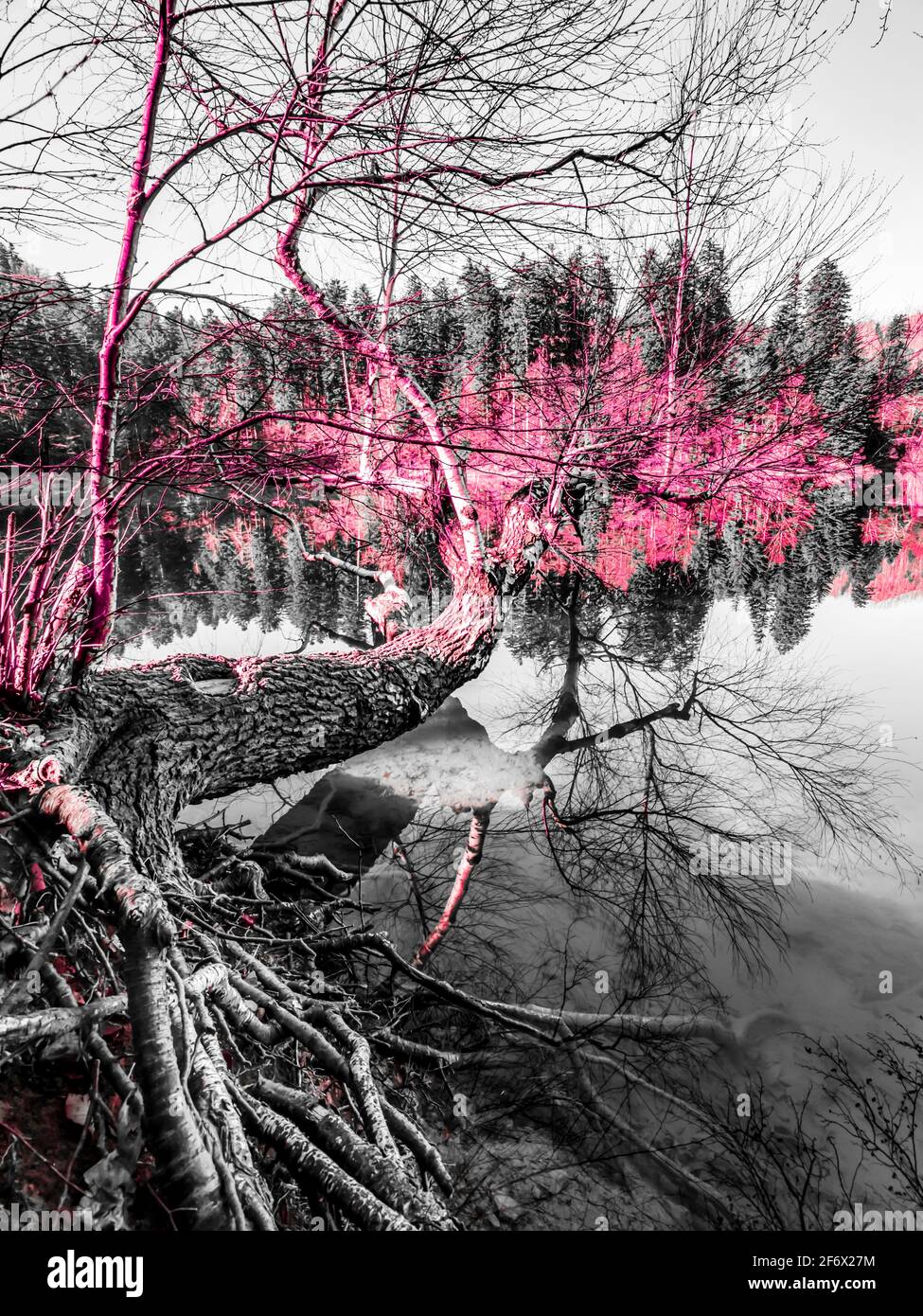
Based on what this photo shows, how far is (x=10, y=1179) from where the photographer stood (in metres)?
0.80

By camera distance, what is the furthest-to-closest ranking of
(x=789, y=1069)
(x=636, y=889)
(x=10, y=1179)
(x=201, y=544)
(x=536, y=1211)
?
1. (x=201, y=544)
2. (x=636, y=889)
3. (x=789, y=1069)
4. (x=536, y=1211)
5. (x=10, y=1179)

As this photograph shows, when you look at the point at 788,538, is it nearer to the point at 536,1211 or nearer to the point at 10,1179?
the point at 536,1211

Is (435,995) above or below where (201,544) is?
below

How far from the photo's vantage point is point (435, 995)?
1698 millimetres

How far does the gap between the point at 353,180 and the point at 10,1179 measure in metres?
1.75

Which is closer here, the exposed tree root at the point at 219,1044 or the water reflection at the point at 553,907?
the exposed tree root at the point at 219,1044

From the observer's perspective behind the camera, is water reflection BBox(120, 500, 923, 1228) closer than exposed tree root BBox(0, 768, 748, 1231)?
No

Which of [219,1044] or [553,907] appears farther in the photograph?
[553,907]

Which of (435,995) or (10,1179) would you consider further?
(435,995)
